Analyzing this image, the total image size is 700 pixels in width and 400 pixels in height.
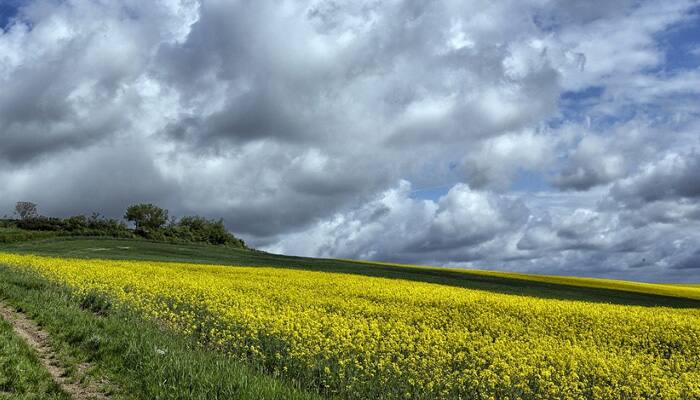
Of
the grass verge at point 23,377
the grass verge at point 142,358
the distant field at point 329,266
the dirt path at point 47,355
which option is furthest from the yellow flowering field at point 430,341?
the distant field at point 329,266

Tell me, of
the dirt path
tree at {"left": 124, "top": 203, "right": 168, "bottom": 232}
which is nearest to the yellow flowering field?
the dirt path

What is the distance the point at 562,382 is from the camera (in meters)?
10.6

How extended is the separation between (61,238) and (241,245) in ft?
125

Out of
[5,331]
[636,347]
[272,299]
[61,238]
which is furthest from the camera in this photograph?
[61,238]

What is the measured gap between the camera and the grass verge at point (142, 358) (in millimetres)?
8086

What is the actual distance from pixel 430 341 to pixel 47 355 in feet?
25.2

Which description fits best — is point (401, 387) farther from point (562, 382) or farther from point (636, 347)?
point (636, 347)

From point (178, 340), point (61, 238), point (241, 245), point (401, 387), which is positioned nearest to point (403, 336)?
point (401, 387)

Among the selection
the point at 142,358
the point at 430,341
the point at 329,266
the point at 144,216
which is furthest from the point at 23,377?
the point at 144,216

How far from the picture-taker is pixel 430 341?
12695 millimetres

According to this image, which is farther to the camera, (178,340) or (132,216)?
(132,216)

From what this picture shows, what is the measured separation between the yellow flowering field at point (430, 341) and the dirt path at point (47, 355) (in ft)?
9.57

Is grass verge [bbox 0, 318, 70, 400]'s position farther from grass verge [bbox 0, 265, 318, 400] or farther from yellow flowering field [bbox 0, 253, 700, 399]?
yellow flowering field [bbox 0, 253, 700, 399]

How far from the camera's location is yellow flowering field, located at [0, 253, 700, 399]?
34.3 feet
